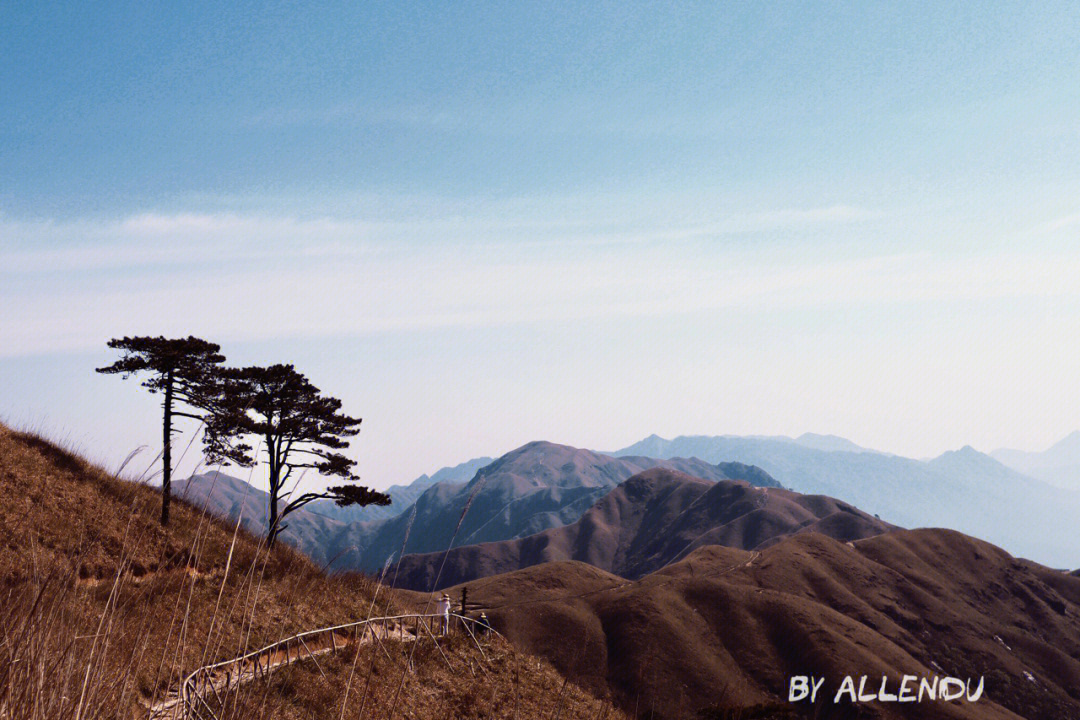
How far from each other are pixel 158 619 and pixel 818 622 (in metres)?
105

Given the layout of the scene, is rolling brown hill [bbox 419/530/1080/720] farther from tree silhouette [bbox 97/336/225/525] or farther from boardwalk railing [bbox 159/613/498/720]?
boardwalk railing [bbox 159/613/498/720]

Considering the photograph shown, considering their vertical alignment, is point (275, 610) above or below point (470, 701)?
above

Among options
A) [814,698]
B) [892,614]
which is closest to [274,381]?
[814,698]

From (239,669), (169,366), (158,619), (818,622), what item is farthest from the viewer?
(818,622)

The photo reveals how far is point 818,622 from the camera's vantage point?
98.9 m

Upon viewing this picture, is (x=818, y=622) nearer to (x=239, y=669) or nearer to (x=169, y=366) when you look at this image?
(x=169, y=366)

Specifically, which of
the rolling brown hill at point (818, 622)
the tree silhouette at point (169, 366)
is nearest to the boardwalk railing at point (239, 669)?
the tree silhouette at point (169, 366)

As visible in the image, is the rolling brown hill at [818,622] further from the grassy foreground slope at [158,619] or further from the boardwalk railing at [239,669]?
the boardwalk railing at [239,669]

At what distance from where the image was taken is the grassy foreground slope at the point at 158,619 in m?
3.91

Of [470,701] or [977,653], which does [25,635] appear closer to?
[470,701]

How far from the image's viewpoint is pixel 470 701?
63.1 ft

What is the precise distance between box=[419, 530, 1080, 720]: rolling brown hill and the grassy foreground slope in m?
53.9

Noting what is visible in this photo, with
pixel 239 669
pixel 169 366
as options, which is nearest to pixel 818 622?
pixel 169 366

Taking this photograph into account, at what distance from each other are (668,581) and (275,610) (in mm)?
103224
